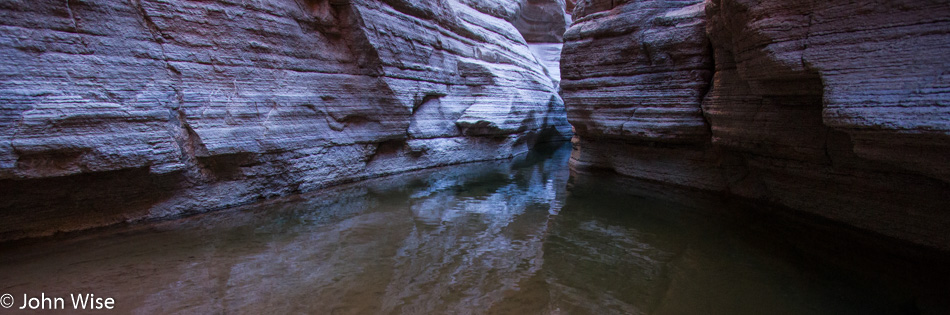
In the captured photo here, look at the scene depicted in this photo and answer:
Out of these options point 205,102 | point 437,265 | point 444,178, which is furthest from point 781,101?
point 205,102

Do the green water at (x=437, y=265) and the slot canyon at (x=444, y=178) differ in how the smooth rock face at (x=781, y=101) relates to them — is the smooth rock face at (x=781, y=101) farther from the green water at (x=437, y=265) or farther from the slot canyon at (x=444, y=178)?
the green water at (x=437, y=265)

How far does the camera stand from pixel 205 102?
15.9 ft

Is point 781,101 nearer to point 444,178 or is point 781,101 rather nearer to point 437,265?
point 437,265

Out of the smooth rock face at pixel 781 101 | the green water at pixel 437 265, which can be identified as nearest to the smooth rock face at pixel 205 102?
the green water at pixel 437 265

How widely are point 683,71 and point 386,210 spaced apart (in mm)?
5148

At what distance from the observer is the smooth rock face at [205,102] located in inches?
145

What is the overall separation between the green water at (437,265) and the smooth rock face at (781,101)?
3.39 ft

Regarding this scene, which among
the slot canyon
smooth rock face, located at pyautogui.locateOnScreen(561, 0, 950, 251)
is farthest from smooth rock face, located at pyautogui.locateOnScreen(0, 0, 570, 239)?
smooth rock face, located at pyautogui.locateOnScreen(561, 0, 950, 251)

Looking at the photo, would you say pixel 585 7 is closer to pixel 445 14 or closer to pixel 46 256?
pixel 445 14

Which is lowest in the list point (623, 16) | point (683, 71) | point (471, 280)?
point (471, 280)

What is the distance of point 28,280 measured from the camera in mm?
2949

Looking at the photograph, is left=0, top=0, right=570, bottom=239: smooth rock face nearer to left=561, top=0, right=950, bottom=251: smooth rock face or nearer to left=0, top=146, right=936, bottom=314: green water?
left=0, top=146, right=936, bottom=314: green water

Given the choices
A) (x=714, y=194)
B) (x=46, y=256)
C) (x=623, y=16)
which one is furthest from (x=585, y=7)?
(x=46, y=256)

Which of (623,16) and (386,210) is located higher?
(623,16)
